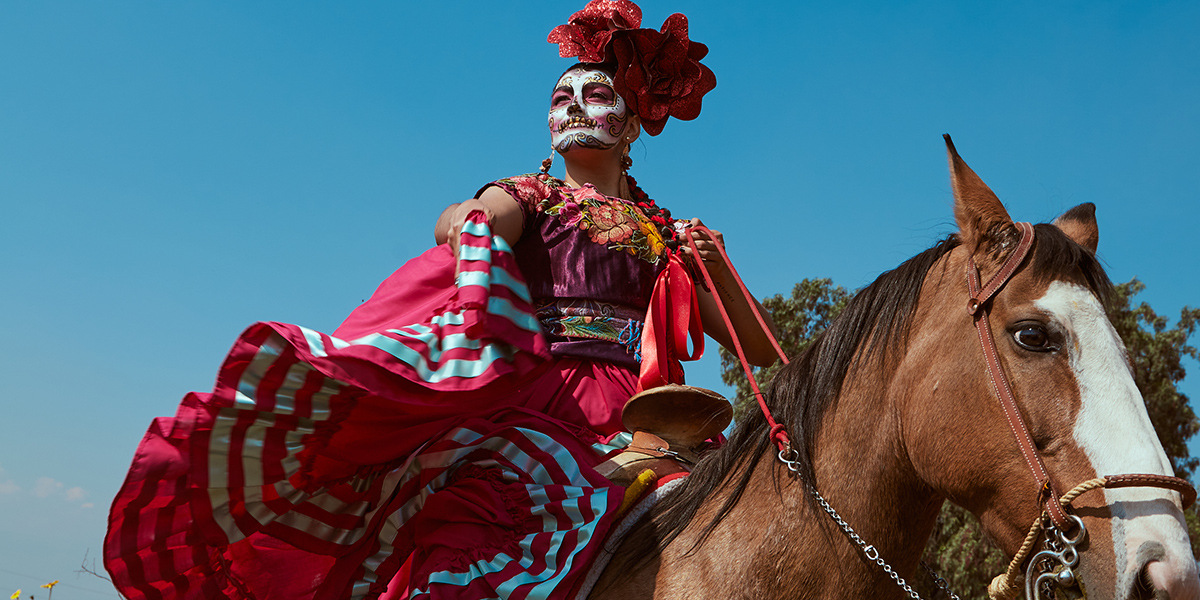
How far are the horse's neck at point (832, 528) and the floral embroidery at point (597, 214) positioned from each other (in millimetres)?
1146

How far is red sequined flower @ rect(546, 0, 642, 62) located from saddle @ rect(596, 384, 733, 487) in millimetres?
1546

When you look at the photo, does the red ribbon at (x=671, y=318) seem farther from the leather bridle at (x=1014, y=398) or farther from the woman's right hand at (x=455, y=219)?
the leather bridle at (x=1014, y=398)

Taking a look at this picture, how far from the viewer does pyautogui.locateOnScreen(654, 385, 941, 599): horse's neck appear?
2.27m

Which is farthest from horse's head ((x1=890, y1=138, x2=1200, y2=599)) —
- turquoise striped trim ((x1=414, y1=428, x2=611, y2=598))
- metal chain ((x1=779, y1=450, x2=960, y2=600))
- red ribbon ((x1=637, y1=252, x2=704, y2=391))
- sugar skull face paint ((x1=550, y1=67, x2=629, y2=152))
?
sugar skull face paint ((x1=550, y1=67, x2=629, y2=152))

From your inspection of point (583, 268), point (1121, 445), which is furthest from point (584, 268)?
point (1121, 445)

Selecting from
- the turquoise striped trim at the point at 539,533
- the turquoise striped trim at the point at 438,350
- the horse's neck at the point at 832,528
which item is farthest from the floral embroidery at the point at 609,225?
the horse's neck at the point at 832,528

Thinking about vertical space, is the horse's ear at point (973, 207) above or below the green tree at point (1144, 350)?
below

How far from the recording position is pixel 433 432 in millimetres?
2771

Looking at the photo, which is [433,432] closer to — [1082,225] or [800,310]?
[1082,225]

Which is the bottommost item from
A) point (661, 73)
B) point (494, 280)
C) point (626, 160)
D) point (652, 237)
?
point (494, 280)

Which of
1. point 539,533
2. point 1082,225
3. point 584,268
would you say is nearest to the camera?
point 1082,225

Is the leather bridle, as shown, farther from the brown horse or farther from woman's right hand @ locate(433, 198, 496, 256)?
woman's right hand @ locate(433, 198, 496, 256)

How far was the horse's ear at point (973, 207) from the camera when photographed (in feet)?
7.43

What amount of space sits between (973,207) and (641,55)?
184cm
